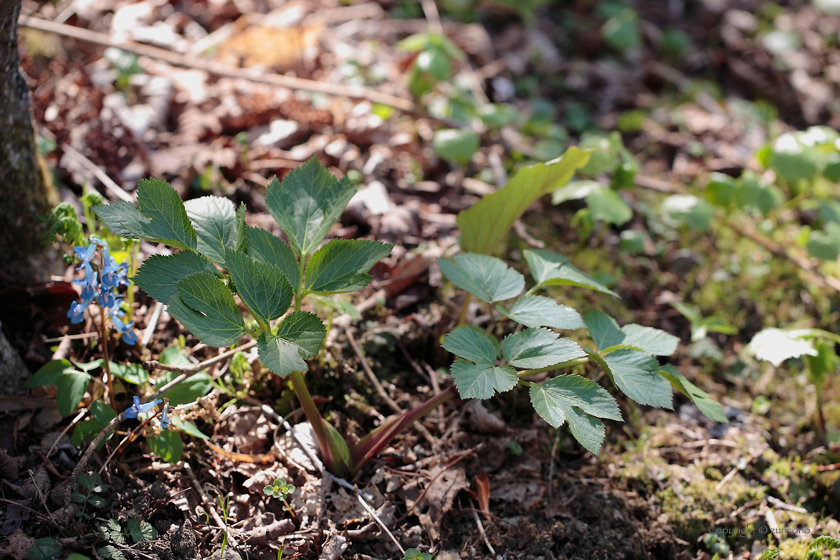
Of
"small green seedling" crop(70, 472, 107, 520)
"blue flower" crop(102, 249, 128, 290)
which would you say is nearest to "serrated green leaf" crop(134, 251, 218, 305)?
"blue flower" crop(102, 249, 128, 290)

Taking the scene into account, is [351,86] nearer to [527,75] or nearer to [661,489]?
[527,75]

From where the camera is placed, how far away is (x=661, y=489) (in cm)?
181

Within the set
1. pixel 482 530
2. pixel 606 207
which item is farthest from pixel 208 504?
pixel 606 207

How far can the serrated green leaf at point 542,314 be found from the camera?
1.39m

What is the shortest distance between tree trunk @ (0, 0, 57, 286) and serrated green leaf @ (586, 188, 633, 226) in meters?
1.98

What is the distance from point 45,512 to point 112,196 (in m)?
1.30

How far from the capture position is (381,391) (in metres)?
1.82

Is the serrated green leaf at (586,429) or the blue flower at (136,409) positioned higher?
the blue flower at (136,409)

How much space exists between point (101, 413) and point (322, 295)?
0.69 m

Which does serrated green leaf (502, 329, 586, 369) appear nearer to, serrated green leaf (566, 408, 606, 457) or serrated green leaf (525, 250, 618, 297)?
serrated green leaf (566, 408, 606, 457)

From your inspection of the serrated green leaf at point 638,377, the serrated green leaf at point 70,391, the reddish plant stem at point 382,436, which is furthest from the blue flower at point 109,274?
the serrated green leaf at point 638,377

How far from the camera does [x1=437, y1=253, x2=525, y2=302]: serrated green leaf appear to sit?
148 cm

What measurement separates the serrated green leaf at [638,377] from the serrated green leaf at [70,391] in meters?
1.36

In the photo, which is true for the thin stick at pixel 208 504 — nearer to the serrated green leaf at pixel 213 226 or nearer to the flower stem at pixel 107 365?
the flower stem at pixel 107 365
